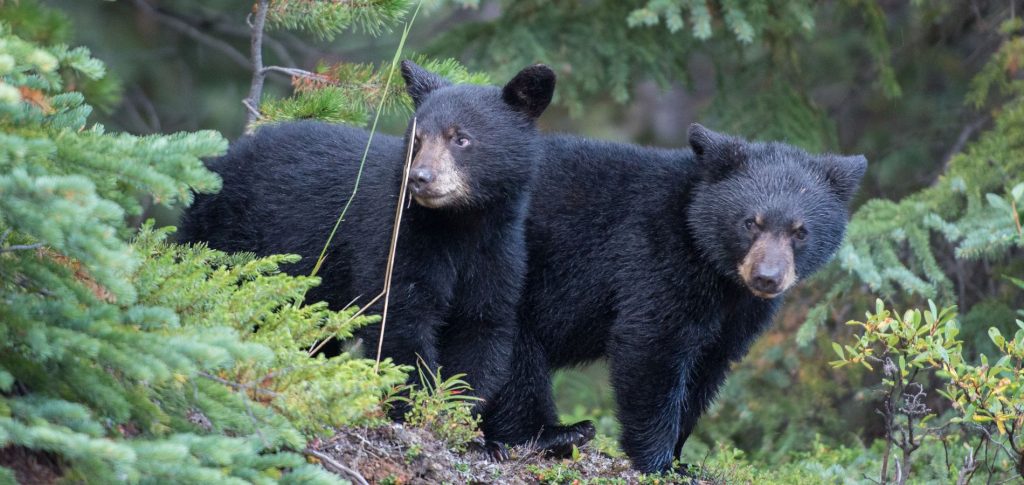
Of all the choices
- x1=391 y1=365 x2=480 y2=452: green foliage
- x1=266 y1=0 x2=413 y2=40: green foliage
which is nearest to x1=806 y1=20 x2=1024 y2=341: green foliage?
x1=391 y1=365 x2=480 y2=452: green foliage

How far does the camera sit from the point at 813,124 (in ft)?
29.2

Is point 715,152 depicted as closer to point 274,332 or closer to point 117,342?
point 274,332

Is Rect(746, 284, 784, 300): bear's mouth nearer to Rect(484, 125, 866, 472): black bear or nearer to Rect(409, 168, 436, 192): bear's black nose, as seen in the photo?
Rect(484, 125, 866, 472): black bear

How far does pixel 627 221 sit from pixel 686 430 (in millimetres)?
1144

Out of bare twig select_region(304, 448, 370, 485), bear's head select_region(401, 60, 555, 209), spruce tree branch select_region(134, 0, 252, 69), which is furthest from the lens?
spruce tree branch select_region(134, 0, 252, 69)

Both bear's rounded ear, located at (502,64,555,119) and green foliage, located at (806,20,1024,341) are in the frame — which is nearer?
bear's rounded ear, located at (502,64,555,119)

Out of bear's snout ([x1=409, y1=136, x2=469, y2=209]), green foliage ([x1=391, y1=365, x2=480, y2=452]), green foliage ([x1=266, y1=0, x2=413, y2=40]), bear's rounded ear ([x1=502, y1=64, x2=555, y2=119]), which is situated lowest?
green foliage ([x1=391, y1=365, x2=480, y2=452])

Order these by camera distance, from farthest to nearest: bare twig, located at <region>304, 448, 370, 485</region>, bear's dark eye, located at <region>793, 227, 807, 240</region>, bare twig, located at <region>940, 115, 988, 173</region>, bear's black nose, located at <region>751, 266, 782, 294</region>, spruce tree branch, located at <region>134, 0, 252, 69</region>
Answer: spruce tree branch, located at <region>134, 0, 252, 69</region>, bare twig, located at <region>940, 115, 988, 173</region>, bear's dark eye, located at <region>793, 227, 807, 240</region>, bear's black nose, located at <region>751, 266, 782, 294</region>, bare twig, located at <region>304, 448, 370, 485</region>

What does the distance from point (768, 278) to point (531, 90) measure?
1401 mm

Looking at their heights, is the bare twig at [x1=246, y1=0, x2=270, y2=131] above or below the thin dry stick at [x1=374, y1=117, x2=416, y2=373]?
above

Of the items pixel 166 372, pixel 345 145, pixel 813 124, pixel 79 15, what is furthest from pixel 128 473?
pixel 79 15

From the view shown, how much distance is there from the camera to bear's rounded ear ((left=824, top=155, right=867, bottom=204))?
5719mm

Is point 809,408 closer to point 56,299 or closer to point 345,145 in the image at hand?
point 345,145

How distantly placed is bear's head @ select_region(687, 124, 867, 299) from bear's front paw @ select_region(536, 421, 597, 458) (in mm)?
1104
